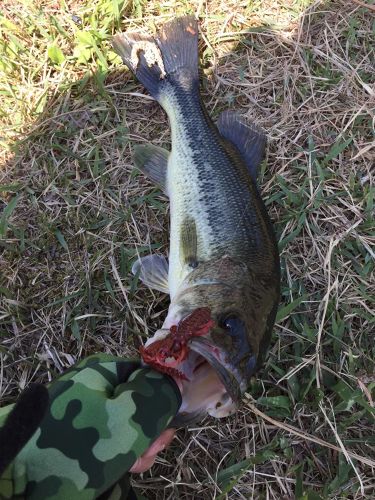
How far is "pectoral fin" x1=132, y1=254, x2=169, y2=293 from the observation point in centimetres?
294

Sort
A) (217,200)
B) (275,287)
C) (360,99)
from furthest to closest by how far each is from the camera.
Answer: (360,99)
(217,200)
(275,287)

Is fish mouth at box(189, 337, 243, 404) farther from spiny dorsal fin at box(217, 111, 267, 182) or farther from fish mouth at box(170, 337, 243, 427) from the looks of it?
spiny dorsal fin at box(217, 111, 267, 182)

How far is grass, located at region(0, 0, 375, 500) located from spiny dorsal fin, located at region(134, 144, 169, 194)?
11cm

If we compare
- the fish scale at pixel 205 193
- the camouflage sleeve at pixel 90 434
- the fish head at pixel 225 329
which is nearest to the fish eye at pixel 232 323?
the fish head at pixel 225 329

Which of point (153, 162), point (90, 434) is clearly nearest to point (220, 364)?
point (90, 434)

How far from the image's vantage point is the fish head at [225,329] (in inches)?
82.5

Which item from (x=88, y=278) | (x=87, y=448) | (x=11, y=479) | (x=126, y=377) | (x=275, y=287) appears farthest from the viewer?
(x=88, y=278)

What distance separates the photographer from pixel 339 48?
358 centimetres

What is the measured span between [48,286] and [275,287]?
4.80 feet

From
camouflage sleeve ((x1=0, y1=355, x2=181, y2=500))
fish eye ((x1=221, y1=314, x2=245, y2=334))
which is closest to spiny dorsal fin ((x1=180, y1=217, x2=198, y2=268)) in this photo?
fish eye ((x1=221, y1=314, x2=245, y2=334))

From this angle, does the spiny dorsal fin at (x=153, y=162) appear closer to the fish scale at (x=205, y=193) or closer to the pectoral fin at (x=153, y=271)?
the fish scale at (x=205, y=193)

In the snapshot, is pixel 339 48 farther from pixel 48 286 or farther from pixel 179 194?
pixel 48 286

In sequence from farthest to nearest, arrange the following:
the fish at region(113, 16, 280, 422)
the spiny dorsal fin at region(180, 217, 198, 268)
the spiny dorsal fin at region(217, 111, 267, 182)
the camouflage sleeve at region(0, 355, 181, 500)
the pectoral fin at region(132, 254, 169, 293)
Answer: the spiny dorsal fin at region(217, 111, 267, 182)
the pectoral fin at region(132, 254, 169, 293)
the spiny dorsal fin at region(180, 217, 198, 268)
the fish at region(113, 16, 280, 422)
the camouflage sleeve at region(0, 355, 181, 500)

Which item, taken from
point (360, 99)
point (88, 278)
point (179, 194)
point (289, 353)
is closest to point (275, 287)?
point (289, 353)
